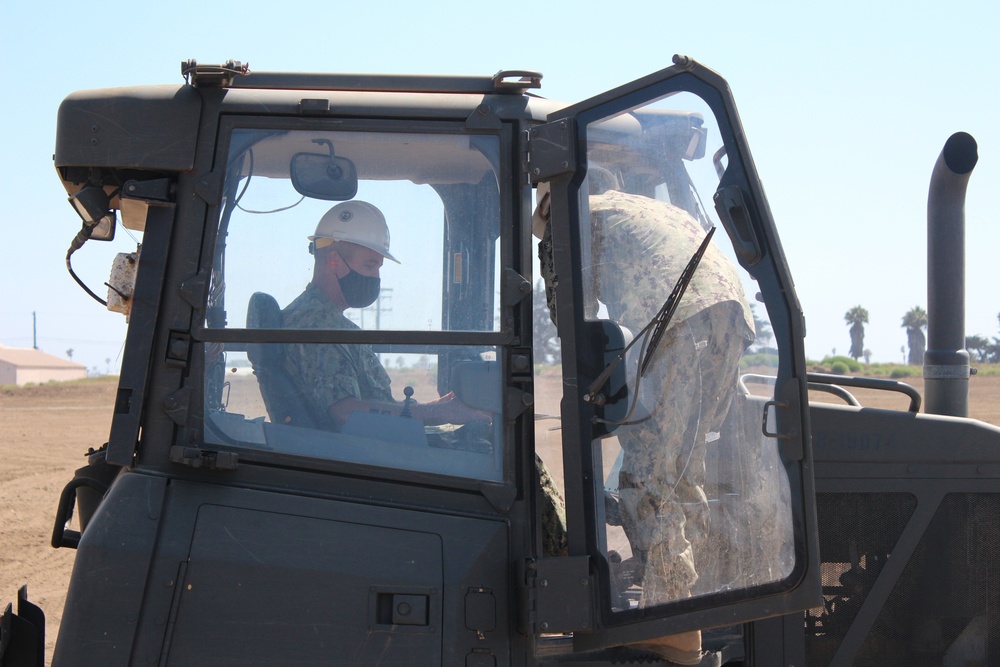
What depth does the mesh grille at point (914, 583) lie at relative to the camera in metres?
2.81

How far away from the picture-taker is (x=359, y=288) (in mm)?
2502

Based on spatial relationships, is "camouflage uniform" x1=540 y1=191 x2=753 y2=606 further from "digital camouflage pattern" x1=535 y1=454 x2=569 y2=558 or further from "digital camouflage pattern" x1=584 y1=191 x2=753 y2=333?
"digital camouflage pattern" x1=535 y1=454 x2=569 y2=558

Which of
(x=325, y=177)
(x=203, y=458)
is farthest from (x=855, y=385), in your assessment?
(x=203, y=458)

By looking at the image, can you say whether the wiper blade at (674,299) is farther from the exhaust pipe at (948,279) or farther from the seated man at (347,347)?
the exhaust pipe at (948,279)

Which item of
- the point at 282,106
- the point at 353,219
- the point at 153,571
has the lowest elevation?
the point at 153,571

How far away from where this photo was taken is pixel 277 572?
227 cm

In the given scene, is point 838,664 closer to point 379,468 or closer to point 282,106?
point 379,468

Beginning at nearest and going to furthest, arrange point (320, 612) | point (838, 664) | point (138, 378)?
point (320, 612) < point (138, 378) < point (838, 664)

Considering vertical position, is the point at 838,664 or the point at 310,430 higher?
the point at 310,430

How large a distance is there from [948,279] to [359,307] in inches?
79.1

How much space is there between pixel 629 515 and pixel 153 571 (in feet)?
3.78

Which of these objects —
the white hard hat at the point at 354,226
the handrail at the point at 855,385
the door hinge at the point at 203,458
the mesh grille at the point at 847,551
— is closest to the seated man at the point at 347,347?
the white hard hat at the point at 354,226

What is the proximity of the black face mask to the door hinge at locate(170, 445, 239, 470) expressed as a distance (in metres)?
0.49

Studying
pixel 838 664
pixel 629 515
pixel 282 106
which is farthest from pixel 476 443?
pixel 838 664
